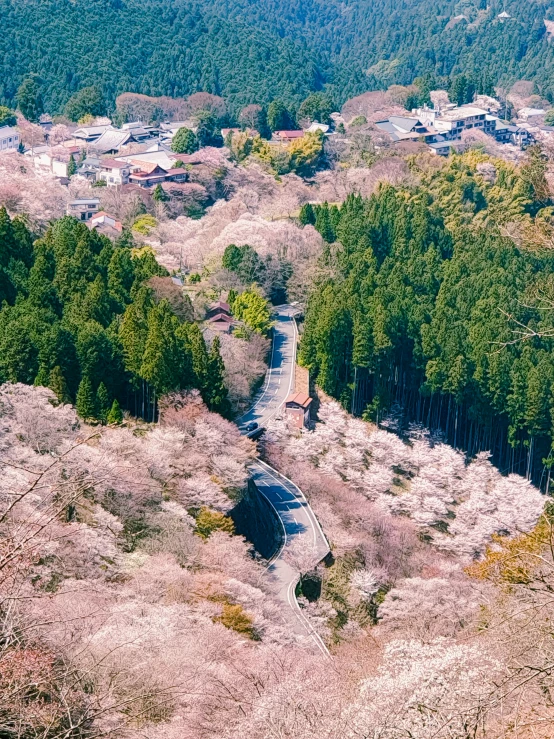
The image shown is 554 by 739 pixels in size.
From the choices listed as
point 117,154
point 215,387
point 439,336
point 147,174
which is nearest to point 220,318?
point 215,387

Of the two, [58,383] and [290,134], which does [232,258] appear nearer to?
[58,383]

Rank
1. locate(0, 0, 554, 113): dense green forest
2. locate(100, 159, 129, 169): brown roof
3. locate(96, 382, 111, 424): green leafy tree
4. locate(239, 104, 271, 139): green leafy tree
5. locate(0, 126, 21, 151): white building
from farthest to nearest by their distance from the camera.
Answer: locate(0, 0, 554, 113): dense green forest
locate(239, 104, 271, 139): green leafy tree
locate(0, 126, 21, 151): white building
locate(100, 159, 129, 169): brown roof
locate(96, 382, 111, 424): green leafy tree

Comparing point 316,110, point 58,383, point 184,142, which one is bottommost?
point 316,110

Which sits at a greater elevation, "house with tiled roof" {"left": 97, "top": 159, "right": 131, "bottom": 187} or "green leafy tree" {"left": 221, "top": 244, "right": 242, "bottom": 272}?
"green leafy tree" {"left": 221, "top": 244, "right": 242, "bottom": 272}

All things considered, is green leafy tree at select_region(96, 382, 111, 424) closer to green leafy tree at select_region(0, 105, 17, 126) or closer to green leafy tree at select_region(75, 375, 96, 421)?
green leafy tree at select_region(75, 375, 96, 421)

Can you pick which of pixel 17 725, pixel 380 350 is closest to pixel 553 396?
pixel 380 350

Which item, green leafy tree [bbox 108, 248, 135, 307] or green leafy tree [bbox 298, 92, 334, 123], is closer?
green leafy tree [bbox 108, 248, 135, 307]

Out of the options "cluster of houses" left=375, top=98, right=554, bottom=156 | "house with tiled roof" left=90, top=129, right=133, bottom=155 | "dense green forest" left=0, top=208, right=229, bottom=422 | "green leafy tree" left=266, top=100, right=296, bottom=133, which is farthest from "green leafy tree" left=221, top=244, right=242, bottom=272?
"cluster of houses" left=375, top=98, right=554, bottom=156
